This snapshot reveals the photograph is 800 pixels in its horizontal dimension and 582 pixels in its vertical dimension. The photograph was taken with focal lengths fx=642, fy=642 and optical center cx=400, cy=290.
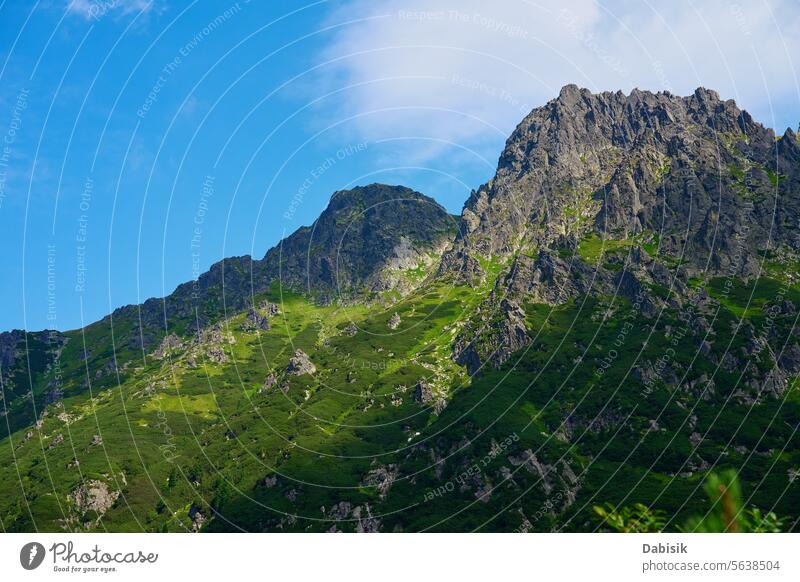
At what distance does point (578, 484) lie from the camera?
642 feet
